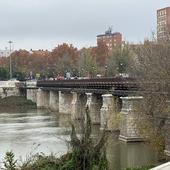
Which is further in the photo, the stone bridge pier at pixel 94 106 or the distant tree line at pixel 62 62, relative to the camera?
the distant tree line at pixel 62 62

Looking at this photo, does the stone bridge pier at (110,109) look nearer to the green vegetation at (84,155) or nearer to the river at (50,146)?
Result: the river at (50,146)

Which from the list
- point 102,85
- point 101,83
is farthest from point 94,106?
point 101,83

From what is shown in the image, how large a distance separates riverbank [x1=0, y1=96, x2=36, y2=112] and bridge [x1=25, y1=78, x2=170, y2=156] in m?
1.62

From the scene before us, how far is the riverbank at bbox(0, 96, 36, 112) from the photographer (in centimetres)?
9357

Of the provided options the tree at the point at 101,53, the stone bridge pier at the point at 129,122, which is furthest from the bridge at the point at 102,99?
the tree at the point at 101,53

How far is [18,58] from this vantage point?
146 m

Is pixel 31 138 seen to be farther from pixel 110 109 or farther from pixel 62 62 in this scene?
pixel 62 62

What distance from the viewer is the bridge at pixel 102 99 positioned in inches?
1587

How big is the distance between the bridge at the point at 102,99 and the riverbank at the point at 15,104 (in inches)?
63.6

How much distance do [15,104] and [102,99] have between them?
4332cm

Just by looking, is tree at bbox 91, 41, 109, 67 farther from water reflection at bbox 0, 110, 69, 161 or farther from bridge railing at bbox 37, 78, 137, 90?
water reflection at bbox 0, 110, 69, 161

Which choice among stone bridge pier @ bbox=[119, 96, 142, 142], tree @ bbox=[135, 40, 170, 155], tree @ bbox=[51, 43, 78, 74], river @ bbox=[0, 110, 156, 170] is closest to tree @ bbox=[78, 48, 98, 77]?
tree @ bbox=[51, 43, 78, 74]

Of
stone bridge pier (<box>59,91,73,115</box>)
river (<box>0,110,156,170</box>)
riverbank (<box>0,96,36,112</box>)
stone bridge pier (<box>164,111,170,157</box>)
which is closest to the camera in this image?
stone bridge pier (<box>164,111,170,157</box>)

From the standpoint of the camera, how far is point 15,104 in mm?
97062
